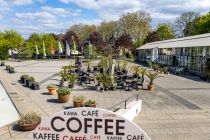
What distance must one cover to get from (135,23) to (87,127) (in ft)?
268

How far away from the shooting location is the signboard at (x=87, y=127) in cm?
227

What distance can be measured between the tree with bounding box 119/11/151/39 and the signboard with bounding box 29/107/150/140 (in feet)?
267

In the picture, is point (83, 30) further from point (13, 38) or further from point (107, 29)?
point (13, 38)

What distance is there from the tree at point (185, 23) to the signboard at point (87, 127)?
7682 centimetres

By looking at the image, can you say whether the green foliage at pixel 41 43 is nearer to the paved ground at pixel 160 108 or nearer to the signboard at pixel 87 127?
the paved ground at pixel 160 108

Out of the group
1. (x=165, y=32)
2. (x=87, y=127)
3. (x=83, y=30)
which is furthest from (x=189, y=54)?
(x=83, y=30)

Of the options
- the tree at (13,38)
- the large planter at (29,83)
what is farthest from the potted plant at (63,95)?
the tree at (13,38)

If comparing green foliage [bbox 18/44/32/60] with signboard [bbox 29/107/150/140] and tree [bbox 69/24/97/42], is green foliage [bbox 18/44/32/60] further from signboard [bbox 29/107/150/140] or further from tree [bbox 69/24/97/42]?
signboard [bbox 29/107/150/140]

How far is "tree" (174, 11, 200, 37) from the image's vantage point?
2985 inches

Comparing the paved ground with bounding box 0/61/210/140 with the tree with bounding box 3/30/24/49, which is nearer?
the paved ground with bounding box 0/61/210/140

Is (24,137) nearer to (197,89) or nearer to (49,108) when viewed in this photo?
(49,108)

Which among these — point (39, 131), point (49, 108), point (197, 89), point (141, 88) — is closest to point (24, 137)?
point (49, 108)

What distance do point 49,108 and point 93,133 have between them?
1202 centimetres

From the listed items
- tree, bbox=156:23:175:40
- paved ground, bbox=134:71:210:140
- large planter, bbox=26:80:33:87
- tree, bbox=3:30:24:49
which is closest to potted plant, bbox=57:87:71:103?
paved ground, bbox=134:71:210:140
